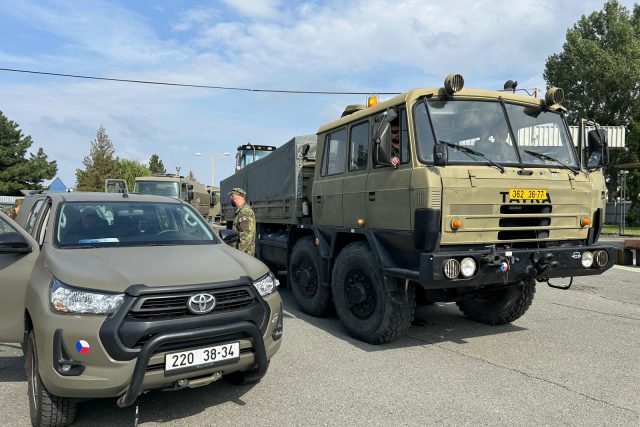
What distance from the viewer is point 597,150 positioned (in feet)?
18.1

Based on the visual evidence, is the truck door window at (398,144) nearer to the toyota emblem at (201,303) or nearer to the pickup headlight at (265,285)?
the pickup headlight at (265,285)

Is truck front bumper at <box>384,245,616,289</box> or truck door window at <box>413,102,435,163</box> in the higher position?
truck door window at <box>413,102,435,163</box>

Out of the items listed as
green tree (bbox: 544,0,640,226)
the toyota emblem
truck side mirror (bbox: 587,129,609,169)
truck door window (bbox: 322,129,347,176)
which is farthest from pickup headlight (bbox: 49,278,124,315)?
green tree (bbox: 544,0,640,226)

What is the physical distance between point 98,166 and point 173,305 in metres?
49.4

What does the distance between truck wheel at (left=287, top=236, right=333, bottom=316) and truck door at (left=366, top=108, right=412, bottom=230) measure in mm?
1349

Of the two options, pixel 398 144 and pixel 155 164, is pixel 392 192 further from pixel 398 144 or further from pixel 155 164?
pixel 155 164

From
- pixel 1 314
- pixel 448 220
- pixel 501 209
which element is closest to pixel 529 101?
pixel 501 209

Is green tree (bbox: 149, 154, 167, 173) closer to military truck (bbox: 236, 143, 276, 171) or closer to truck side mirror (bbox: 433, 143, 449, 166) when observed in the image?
military truck (bbox: 236, 143, 276, 171)

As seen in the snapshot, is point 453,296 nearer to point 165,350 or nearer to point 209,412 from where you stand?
point 209,412

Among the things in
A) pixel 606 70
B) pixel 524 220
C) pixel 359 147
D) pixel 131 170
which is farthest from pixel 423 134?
pixel 131 170

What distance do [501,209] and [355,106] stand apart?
8.90 feet

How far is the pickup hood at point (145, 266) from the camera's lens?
325cm

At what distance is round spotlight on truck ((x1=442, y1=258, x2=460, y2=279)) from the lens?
4.41 meters

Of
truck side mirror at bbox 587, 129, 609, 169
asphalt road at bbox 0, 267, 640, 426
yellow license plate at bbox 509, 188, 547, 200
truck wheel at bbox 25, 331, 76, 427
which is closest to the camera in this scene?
truck wheel at bbox 25, 331, 76, 427
